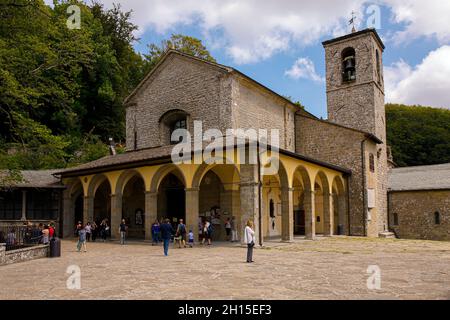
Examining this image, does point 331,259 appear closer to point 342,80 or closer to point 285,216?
point 285,216

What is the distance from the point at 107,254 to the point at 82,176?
29.9ft

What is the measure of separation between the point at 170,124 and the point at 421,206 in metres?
16.9

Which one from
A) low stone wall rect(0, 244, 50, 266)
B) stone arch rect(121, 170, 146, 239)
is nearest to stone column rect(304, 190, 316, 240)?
stone arch rect(121, 170, 146, 239)

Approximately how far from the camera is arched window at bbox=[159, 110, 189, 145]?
22.9 metres

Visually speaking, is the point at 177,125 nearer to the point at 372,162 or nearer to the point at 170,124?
the point at 170,124

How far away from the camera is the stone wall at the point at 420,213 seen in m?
25.3

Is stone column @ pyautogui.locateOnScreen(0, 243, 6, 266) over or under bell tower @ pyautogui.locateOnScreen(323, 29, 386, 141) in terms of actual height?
under

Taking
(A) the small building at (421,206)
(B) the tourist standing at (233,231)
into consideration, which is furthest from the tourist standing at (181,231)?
(A) the small building at (421,206)

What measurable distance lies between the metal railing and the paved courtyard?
2.71 meters

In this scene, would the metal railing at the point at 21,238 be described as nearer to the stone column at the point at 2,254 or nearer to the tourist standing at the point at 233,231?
the stone column at the point at 2,254

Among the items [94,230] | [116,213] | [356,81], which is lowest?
[94,230]

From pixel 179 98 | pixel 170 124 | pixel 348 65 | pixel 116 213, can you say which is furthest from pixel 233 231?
pixel 348 65

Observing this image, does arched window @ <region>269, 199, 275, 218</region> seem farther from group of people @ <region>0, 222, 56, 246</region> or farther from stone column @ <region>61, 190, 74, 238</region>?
A: stone column @ <region>61, 190, 74, 238</region>

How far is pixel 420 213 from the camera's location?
2642 cm
